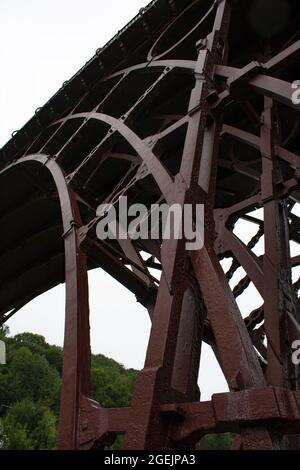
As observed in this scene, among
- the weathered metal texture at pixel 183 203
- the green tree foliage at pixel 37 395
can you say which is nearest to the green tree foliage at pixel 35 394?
the green tree foliage at pixel 37 395

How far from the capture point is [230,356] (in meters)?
2.22

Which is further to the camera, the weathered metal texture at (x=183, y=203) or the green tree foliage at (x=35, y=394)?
the green tree foliage at (x=35, y=394)

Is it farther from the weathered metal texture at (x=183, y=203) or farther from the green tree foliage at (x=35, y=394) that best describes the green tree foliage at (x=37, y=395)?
the weathered metal texture at (x=183, y=203)

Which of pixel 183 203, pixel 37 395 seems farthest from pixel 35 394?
pixel 183 203

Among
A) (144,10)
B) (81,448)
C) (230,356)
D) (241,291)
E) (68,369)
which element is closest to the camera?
(230,356)

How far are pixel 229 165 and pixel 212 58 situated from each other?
292cm

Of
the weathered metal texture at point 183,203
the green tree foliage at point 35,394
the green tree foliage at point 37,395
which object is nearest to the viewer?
the weathered metal texture at point 183,203

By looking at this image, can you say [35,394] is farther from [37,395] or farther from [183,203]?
[183,203]

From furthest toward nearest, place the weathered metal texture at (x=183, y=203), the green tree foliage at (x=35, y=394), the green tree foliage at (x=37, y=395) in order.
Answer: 1. the green tree foliage at (x=37, y=395)
2. the green tree foliage at (x=35, y=394)
3. the weathered metal texture at (x=183, y=203)

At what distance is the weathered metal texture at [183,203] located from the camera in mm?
2170

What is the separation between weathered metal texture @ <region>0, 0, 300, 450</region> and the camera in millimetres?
2170

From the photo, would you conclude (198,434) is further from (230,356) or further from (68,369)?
(68,369)

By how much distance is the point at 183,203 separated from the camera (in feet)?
9.36
